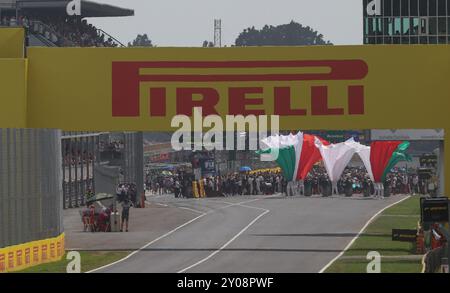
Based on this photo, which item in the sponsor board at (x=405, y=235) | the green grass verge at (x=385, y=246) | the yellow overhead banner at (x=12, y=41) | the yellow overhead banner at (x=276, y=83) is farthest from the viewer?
the sponsor board at (x=405, y=235)

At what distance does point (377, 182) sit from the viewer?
5900cm

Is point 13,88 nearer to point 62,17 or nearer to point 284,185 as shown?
point 284,185

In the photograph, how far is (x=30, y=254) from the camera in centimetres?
2686

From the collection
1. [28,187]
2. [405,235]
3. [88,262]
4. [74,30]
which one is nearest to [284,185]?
[74,30]

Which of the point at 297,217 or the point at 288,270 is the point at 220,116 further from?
the point at 297,217

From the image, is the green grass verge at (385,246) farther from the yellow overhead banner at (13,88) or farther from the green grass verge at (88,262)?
the yellow overhead banner at (13,88)

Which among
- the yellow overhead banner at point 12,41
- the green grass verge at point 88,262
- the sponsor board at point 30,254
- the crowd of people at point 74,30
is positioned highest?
the crowd of people at point 74,30

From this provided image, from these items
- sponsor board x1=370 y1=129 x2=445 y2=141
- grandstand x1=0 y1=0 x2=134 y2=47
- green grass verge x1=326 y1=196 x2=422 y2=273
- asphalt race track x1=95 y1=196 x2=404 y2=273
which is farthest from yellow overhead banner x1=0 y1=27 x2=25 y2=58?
grandstand x1=0 y1=0 x2=134 y2=47

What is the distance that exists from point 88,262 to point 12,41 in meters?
6.80

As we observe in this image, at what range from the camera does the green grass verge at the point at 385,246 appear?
2586 centimetres

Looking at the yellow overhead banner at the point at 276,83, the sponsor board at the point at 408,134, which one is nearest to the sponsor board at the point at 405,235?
the yellow overhead banner at the point at 276,83

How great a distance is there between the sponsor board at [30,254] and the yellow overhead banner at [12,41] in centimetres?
470

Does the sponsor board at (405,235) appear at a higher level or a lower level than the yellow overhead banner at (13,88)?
lower
